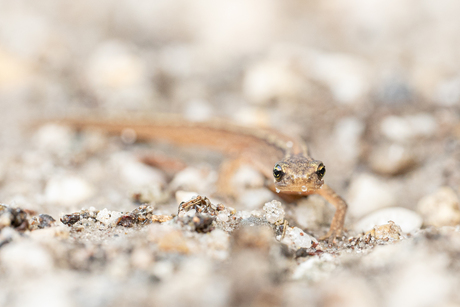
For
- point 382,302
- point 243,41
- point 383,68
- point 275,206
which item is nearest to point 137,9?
point 243,41

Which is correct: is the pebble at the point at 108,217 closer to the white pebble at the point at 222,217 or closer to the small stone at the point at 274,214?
the white pebble at the point at 222,217

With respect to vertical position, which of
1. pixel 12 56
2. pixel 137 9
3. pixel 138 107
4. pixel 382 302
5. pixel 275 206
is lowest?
pixel 382 302

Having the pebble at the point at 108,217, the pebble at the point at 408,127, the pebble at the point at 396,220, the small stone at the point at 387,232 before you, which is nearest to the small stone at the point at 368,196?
the pebble at the point at 396,220

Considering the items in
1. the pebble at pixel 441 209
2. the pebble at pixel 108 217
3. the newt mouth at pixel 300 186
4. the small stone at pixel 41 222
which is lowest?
the small stone at pixel 41 222

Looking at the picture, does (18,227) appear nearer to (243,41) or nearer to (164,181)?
(164,181)

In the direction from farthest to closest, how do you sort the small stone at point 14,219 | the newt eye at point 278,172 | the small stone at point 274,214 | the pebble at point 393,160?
1. the pebble at point 393,160
2. the newt eye at point 278,172
3. the small stone at point 274,214
4. the small stone at point 14,219

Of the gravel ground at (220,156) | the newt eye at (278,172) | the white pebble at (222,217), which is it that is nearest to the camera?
the gravel ground at (220,156)

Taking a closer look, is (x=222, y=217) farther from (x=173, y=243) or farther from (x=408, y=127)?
(x=408, y=127)

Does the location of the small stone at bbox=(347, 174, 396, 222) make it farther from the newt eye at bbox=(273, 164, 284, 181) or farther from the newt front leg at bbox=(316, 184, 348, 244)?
the newt eye at bbox=(273, 164, 284, 181)
